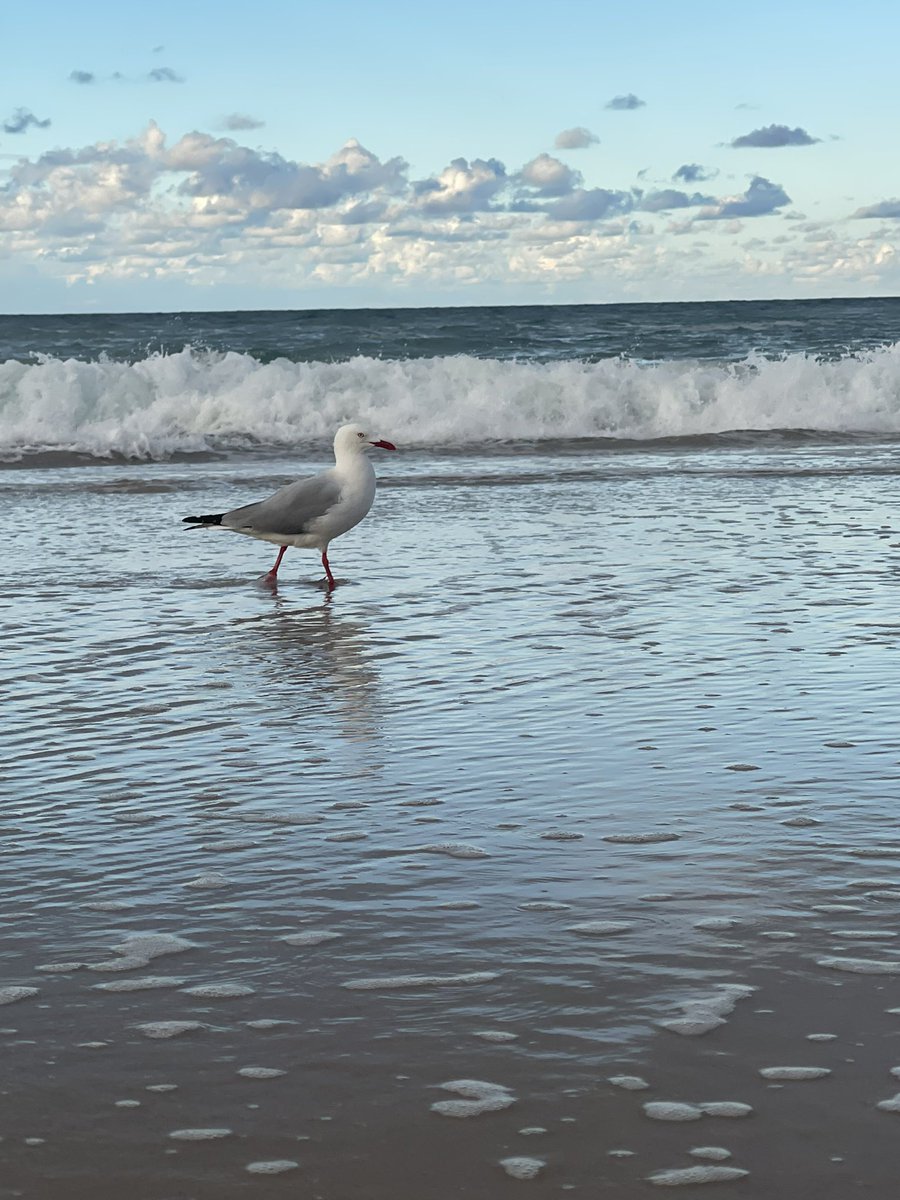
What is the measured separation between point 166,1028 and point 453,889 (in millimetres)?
976

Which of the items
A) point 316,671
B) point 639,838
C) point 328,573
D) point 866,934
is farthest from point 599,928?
point 328,573

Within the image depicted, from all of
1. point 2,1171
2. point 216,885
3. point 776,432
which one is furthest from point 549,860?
point 776,432

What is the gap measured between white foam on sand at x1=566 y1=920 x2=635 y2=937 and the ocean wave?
1833 centimetres

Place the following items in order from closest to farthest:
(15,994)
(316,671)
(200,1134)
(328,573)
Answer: (200,1134) < (15,994) < (316,671) < (328,573)

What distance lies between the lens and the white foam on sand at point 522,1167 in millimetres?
2656

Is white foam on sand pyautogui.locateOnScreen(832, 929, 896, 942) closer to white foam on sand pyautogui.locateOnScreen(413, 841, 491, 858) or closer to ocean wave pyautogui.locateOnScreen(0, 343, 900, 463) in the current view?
white foam on sand pyautogui.locateOnScreen(413, 841, 491, 858)

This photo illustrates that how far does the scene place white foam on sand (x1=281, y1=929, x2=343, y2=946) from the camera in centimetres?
366

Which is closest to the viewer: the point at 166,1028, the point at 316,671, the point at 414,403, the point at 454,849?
the point at 166,1028

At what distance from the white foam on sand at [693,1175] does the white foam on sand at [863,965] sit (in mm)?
874

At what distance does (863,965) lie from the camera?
3.45m

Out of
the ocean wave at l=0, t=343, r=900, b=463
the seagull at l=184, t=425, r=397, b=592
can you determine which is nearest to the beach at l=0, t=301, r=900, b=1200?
the seagull at l=184, t=425, r=397, b=592

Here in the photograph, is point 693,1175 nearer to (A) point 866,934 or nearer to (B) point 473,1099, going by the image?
(B) point 473,1099

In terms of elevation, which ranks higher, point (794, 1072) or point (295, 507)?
point (295, 507)

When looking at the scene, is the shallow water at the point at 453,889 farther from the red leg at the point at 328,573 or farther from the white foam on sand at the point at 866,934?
the red leg at the point at 328,573
